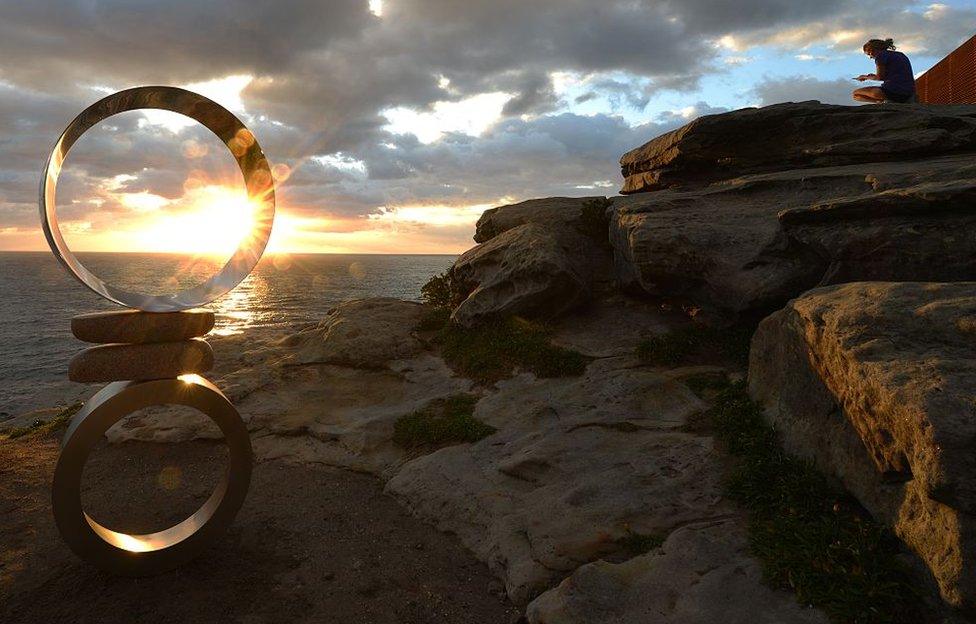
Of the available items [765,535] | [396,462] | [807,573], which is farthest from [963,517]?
[396,462]

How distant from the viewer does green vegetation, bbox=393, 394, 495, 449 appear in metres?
11.2

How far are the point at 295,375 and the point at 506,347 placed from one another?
5851 mm

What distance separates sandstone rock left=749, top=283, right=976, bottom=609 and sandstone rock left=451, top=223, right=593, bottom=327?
651 cm

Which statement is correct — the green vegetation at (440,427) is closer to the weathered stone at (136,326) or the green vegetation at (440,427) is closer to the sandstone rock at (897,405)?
the weathered stone at (136,326)

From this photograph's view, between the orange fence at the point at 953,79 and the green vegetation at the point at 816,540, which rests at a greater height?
the orange fence at the point at 953,79

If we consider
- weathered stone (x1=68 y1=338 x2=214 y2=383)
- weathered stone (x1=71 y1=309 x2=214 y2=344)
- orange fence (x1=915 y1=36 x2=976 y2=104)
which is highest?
orange fence (x1=915 y1=36 x2=976 y2=104)

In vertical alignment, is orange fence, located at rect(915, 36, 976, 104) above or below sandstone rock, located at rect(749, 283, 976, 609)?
above

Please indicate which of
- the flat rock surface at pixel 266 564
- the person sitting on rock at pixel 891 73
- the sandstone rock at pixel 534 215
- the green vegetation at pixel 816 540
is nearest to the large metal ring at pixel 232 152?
the flat rock surface at pixel 266 564

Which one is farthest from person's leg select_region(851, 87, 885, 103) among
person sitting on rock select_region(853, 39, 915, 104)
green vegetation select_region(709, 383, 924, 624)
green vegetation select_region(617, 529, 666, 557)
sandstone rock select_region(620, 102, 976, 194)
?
green vegetation select_region(617, 529, 666, 557)

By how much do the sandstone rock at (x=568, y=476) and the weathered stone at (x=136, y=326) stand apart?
14.6 ft

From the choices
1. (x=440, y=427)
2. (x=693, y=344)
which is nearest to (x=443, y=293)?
(x=440, y=427)

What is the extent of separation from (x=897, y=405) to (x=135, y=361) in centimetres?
942

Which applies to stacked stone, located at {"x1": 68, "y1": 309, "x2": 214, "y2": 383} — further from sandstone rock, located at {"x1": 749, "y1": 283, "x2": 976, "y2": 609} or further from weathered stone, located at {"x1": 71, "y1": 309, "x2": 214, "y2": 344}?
sandstone rock, located at {"x1": 749, "y1": 283, "x2": 976, "y2": 609}

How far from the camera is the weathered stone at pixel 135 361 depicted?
24.8 ft
